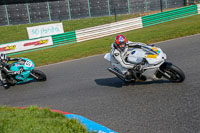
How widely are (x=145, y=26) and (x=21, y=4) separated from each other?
1466 centimetres

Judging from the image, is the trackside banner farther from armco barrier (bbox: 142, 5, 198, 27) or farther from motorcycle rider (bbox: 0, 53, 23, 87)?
motorcycle rider (bbox: 0, 53, 23, 87)

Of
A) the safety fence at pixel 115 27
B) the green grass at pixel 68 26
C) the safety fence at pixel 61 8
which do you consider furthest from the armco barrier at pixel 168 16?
the safety fence at pixel 61 8

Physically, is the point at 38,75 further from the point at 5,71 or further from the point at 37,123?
the point at 37,123

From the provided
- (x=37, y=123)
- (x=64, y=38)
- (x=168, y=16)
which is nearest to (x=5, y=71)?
(x=37, y=123)

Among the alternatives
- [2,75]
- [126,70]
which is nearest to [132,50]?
[126,70]

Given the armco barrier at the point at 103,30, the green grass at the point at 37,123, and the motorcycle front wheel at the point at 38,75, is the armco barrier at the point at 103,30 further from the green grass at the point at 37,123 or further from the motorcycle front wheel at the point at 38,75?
the green grass at the point at 37,123

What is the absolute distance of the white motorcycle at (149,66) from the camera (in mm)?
6465

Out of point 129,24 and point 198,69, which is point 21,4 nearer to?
point 129,24

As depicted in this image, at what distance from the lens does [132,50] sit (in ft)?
23.4

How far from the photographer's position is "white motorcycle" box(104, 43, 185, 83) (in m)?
6.46

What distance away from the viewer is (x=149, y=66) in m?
6.68

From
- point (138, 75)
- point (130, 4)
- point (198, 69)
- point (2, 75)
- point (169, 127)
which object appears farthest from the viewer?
point (130, 4)

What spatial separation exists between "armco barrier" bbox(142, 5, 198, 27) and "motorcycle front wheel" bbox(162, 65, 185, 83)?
16.0 metres

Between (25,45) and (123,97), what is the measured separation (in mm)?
15012
